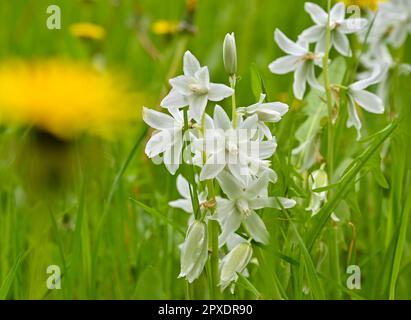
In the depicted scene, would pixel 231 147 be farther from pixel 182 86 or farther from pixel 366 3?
pixel 366 3

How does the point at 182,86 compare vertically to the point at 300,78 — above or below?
below

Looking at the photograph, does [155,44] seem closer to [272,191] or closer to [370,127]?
[370,127]

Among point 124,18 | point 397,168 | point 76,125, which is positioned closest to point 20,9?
point 124,18

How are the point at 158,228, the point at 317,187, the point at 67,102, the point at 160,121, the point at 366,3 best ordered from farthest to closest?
1. the point at 366,3
2. the point at 158,228
3. the point at 317,187
4. the point at 160,121
5. the point at 67,102

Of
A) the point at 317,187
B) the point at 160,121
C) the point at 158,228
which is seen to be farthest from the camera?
the point at 158,228

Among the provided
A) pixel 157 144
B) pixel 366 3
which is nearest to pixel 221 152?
pixel 157 144

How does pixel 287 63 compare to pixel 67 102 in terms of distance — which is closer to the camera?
pixel 67 102

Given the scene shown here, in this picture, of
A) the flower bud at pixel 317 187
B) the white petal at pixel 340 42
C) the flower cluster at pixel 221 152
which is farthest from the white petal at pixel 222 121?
the white petal at pixel 340 42

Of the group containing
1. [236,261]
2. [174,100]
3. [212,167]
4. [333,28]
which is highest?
[333,28]
